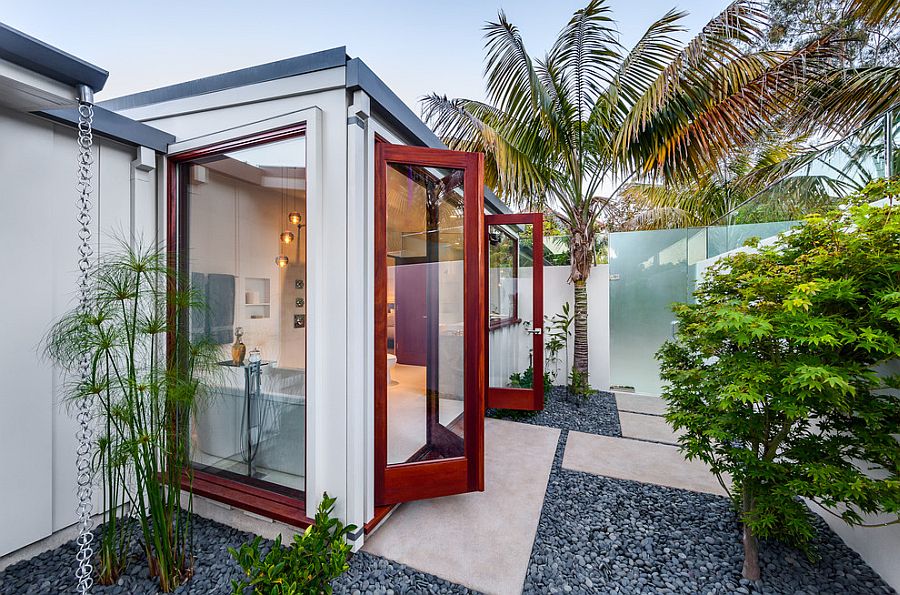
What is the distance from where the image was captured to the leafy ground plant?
58.4 inches

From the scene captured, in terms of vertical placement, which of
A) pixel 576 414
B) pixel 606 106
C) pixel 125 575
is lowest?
pixel 576 414

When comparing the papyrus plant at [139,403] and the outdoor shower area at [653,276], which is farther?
the outdoor shower area at [653,276]

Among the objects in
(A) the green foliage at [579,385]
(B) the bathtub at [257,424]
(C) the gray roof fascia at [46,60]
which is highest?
(C) the gray roof fascia at [46,60]

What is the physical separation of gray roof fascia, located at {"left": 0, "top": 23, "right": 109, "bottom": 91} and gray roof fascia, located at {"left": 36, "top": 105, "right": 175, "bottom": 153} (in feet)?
1.30

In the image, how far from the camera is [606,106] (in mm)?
4293

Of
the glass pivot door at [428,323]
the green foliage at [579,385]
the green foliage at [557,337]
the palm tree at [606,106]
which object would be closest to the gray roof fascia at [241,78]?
the glass pivot door at [428,323]

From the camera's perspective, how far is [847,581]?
178 centimetres

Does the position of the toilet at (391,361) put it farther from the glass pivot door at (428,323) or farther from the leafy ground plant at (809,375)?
the leafy ground plant at (809,375)

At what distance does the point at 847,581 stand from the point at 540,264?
3.23 m

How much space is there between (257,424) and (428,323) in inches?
50.8

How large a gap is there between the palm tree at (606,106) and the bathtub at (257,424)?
353 cm

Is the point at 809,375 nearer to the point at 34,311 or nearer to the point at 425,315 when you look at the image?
the point at 425,315

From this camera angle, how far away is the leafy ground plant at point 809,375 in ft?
4.87

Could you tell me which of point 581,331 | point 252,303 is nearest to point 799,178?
point 581,331
